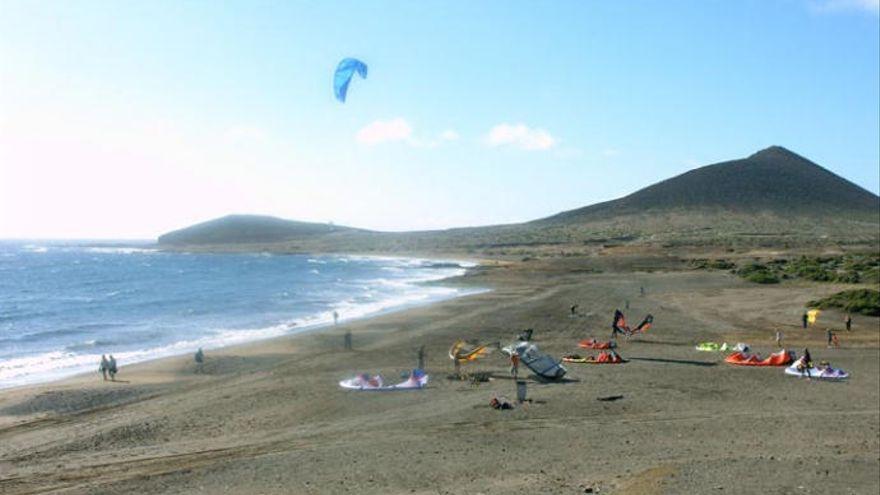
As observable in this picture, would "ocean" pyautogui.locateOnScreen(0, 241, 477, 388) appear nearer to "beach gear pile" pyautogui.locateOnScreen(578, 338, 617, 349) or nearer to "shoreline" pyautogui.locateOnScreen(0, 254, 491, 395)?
"shoreline" pyautogui.locateOnScreen(0, 254, 491, 395)

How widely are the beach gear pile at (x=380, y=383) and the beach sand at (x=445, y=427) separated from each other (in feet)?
1.60

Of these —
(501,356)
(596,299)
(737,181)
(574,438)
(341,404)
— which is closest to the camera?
(574,438)

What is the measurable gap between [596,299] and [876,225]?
320 feet

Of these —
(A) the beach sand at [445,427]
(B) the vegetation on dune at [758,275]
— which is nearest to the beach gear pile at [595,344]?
(A) the beach sand at [445,427]

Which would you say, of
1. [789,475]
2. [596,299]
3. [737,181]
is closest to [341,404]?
[789,475]

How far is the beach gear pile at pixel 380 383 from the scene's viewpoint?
1881 centimetres

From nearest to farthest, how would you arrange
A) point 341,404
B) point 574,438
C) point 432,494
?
point 432,494
point 574,438
point 341,404

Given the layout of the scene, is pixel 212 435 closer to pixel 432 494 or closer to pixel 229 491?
pixel 229 491

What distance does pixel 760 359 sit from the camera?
22.4 metres

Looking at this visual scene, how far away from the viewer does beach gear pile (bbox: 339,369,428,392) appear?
741 inches

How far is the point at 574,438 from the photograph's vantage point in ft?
46.9

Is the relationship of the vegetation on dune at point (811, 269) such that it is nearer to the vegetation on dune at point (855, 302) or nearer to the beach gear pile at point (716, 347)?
the vegetation on dune at point (855, 302)

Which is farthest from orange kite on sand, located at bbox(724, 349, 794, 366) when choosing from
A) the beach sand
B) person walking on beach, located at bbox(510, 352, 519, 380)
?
person walking on beach, located at bbox(510, 352, 519, 380)

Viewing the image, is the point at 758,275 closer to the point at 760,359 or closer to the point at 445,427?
the point at 760,359
